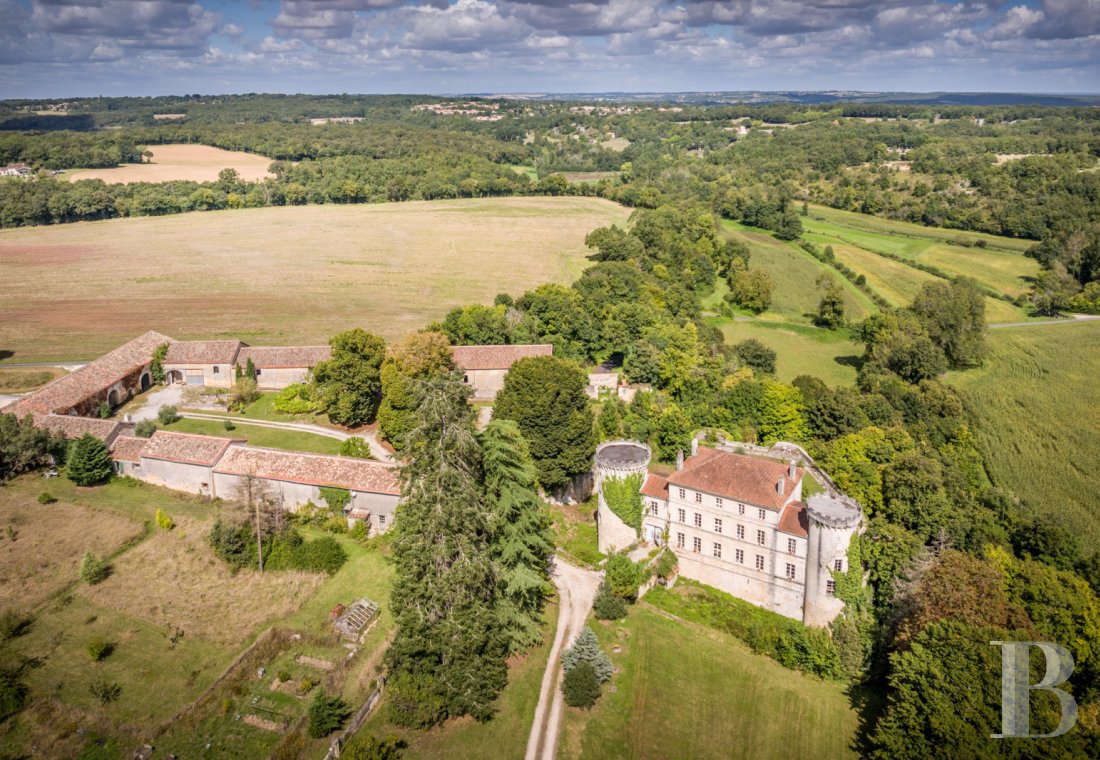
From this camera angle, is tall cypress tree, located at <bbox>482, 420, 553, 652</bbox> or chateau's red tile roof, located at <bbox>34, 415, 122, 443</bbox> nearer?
tall cypress tree, located at <bbox>482, 420, 553, 652</bbox>

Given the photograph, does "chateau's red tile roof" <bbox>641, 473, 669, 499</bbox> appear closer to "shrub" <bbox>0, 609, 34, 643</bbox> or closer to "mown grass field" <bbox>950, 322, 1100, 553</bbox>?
"mown grass field" <bbox>950, 322, 1100, 553</bbox>

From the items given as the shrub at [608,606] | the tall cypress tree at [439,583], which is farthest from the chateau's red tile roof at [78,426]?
the shrub at [608,606]

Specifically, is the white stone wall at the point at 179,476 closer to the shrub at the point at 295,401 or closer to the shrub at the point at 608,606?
the shrub at the point at 295,401

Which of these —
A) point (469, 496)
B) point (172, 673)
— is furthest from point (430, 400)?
point (172, 673)

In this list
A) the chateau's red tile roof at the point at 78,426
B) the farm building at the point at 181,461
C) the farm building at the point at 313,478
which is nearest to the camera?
the farm building at the point at 313,478

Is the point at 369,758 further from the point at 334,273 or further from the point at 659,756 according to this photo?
the point at 334,273

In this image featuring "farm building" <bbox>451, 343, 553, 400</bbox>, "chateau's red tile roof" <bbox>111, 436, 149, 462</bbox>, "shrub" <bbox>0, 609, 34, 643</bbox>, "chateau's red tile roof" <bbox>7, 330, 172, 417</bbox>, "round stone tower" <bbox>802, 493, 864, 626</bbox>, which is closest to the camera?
"shrub" <bbox>0, 609, 34, 643</bbox>

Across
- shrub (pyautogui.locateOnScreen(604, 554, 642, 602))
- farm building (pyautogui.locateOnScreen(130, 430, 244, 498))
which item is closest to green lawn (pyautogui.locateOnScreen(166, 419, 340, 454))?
farm building (pyautogui.locateOnScreen(130, 430, 244, 498))
